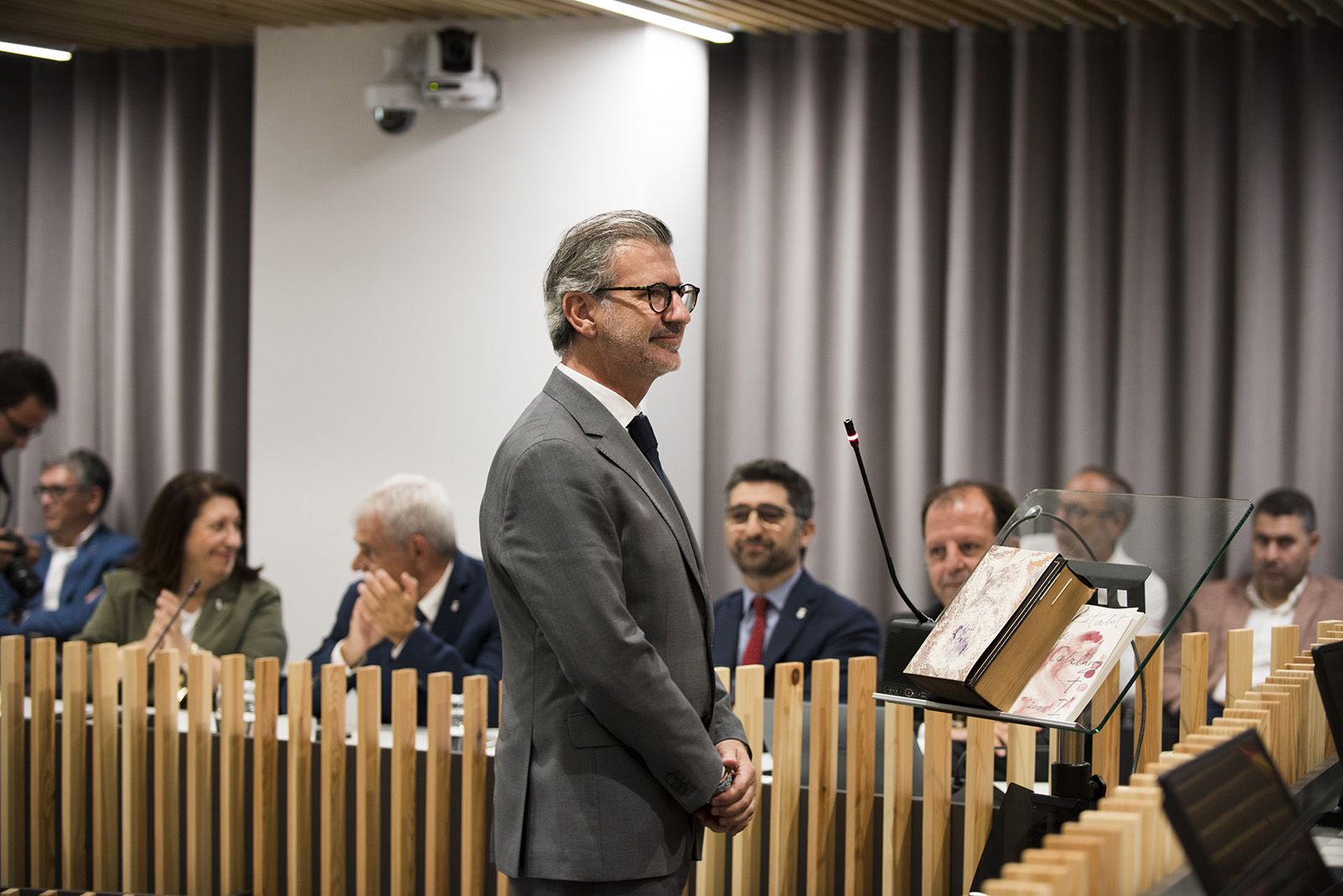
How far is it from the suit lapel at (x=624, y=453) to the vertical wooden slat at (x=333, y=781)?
1.00 metres

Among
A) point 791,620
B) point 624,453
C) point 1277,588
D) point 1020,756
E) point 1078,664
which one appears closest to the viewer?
point 1078,664

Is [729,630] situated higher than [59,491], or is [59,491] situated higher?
[59,491]

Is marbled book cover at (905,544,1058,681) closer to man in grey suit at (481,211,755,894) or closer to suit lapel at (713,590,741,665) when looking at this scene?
man in grey suit at (481,211,755,894)

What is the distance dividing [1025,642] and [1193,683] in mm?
845

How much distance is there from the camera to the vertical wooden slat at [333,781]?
2.90 metres

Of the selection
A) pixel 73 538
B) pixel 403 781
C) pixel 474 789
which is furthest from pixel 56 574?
pixel 474 789

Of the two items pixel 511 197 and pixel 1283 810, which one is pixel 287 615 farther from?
pixel 1283 810

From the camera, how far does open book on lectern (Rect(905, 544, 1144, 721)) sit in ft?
6.34

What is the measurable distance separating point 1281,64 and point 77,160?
461cm

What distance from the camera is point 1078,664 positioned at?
1971 mm

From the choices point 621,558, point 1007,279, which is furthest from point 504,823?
point 1007,279

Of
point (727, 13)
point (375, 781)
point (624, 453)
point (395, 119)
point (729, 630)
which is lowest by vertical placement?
point (375, 781)

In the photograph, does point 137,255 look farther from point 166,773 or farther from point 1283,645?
point 1283,645

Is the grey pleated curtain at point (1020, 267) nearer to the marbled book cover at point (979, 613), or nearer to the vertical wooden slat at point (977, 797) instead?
the vertical wooden slat at point (977, 797)
